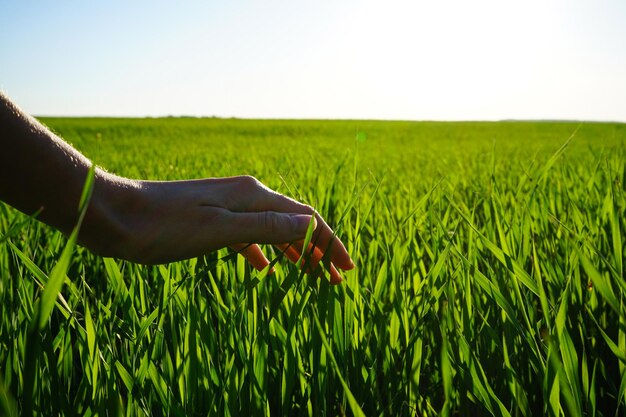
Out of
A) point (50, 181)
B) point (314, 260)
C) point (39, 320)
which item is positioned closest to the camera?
point (39, 320)

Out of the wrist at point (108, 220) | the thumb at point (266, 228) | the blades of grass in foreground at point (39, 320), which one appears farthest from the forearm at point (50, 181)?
the blades of grass in foreground at point (39, 320)

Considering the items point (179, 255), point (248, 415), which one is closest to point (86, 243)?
point (179, 255)

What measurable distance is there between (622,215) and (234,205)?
1220mm

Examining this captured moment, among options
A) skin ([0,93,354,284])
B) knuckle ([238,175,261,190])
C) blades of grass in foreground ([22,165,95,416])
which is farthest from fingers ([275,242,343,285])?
blades of grass in foreground ([22,165,95,416])

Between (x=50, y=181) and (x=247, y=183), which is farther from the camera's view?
(x=247, y=183)

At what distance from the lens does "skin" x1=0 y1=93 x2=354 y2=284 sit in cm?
66

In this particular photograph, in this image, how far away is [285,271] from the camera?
1066mm

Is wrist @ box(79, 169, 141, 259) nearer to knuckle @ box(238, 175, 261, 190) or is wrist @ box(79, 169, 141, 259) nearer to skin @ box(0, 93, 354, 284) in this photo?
skin @ box(0, 93, 354, 284)

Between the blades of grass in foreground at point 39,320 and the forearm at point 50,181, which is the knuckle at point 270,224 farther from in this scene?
the blades of grass in foreground at point 39,320

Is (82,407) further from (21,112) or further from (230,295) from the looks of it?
(21,112)

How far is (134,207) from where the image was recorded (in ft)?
2.51

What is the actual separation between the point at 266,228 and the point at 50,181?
A: 296mm

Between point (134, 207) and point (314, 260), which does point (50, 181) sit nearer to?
point (134, 207)

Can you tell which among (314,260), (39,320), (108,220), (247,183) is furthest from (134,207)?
(39,320)
